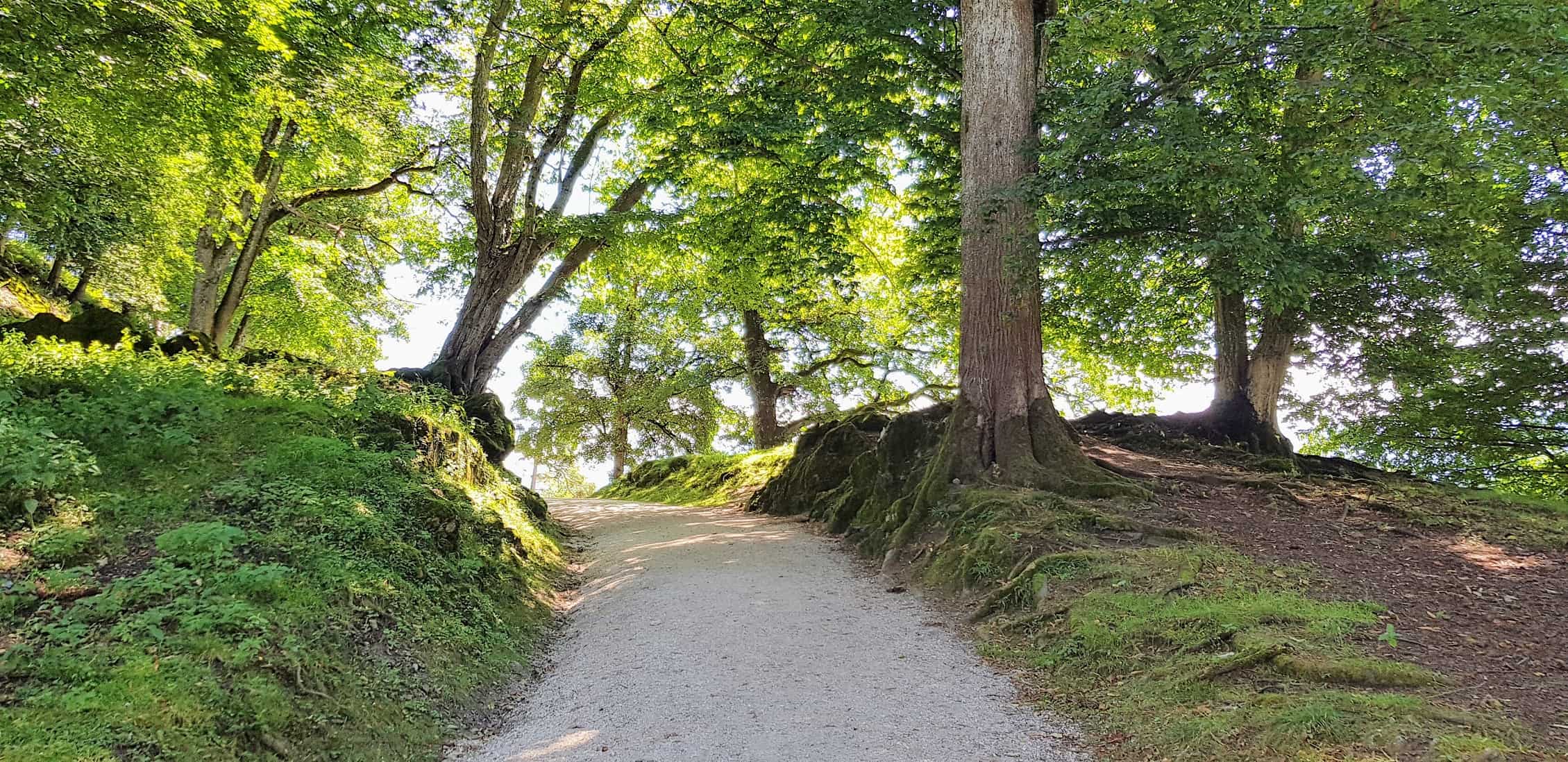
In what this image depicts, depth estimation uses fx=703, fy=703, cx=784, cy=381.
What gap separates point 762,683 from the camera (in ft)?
16.5

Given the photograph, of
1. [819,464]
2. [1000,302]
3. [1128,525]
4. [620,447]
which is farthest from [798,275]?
[620,447]

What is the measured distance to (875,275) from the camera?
18.3 meters

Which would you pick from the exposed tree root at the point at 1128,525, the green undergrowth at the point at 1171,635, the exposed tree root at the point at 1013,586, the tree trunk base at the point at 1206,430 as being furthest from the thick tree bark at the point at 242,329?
the tree trunk base at the point at 1206,430

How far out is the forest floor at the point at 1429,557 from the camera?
12.7ft

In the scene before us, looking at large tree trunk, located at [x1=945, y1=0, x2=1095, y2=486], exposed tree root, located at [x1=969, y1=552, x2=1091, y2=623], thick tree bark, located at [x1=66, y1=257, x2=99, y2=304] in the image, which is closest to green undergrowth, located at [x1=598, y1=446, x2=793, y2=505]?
large tree trunk, located at [x1=945, y1=0, x2=1095, y2=486]

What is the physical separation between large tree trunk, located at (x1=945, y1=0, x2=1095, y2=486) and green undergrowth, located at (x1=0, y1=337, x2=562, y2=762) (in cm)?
548

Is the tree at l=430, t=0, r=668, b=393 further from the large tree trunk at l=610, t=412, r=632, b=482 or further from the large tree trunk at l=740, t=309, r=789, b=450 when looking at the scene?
the large tree trunk at l=610, t=412, r=632, b=482

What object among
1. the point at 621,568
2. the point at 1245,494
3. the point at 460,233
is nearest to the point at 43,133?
the point at 460,233

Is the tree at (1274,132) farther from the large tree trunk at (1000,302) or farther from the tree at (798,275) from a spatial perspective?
the tree at (798,275)

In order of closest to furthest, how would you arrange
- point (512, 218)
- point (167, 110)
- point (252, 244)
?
1. point (167, 110)
2. point (512, 218)
3. point (252, 244)

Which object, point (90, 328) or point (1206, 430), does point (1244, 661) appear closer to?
point (1206, 430)

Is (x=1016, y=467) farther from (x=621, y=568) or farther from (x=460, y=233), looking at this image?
(x=460, y=233)

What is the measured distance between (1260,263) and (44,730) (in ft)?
28.0

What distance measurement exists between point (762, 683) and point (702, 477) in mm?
14021
